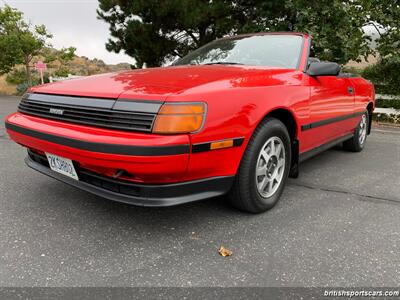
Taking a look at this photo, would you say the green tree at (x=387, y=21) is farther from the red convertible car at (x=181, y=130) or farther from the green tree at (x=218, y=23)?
the red convertible car at (x=181, y=130)

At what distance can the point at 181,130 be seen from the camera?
1.91m

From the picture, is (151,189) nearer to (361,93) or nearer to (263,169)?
(263,169)

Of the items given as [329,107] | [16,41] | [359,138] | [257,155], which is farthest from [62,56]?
[257,155]

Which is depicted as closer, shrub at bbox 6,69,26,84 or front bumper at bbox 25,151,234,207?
front bumper at bbox 25,151,234,207

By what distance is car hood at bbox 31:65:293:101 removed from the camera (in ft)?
6.75

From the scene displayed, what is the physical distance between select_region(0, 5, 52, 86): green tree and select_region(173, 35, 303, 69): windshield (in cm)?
1868

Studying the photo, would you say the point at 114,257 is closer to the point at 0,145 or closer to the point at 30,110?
the point at 30,110

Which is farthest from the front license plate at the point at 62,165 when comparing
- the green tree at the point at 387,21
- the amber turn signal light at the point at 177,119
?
the green tree at the point at 387,21

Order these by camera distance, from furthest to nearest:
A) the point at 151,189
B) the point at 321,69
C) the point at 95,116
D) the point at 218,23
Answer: the point at 218,23 → the point at 321,69 → the point at 95,116 → the point at 151,189

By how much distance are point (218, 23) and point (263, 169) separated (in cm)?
935

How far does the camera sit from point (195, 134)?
6.39 ft

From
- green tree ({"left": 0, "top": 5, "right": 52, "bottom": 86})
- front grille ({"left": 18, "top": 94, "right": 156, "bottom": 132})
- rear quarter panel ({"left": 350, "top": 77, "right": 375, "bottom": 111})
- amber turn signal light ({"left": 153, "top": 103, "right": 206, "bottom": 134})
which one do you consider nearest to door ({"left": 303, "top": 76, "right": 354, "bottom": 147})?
rear quarter panel ({"left": 350, "top": 77, "right": 375, "bottom": 111})

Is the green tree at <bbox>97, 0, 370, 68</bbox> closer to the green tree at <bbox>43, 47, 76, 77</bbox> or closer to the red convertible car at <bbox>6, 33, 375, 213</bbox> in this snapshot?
the red convertible car at <bbox>6, 33, 375, 213</bbox>

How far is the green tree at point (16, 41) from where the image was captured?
18.7m
